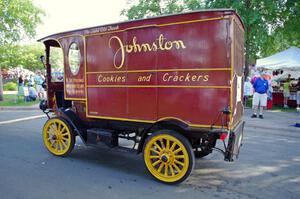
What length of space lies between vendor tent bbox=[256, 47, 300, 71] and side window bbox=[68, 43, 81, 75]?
12275mm

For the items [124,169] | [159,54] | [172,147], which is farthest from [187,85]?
[124,169]

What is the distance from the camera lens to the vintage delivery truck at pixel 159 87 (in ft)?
14.2

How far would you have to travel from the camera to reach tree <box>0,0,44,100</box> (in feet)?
58.3

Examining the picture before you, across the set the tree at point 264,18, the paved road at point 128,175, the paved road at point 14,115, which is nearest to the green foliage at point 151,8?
the tree at point 264,18

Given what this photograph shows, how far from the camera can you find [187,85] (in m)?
4.55

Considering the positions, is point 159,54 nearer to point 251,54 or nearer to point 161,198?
point 161,198

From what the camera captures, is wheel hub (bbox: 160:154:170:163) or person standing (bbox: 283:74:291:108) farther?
person standing (bbox: 283:74:291:108)

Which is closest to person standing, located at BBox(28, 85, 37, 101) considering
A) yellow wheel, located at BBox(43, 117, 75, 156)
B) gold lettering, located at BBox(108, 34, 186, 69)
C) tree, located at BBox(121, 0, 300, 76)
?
tree, located at BBox(121, 0, 300, 76)

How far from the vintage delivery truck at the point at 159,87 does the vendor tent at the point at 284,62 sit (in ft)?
37.1

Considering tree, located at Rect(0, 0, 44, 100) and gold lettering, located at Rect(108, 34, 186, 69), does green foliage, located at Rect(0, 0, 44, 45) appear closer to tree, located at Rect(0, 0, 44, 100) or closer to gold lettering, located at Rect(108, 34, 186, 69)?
tree, located at Rect(0, 0, 44, 100)

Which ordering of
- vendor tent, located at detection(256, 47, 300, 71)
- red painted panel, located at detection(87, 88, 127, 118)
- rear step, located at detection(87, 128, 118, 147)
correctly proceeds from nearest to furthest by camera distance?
red painted panel, located at detection(87, 88, 127, 118) < rear step, located at detection(87, 128, 118, 147) < vendor tent, located at detection(256, 47, 300, 71)

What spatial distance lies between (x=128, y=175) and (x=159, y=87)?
5.16ft

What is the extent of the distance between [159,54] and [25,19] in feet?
52.7

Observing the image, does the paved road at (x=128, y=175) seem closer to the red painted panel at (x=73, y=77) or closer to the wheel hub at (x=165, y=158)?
the wheel hub at (x=165, y=158)
